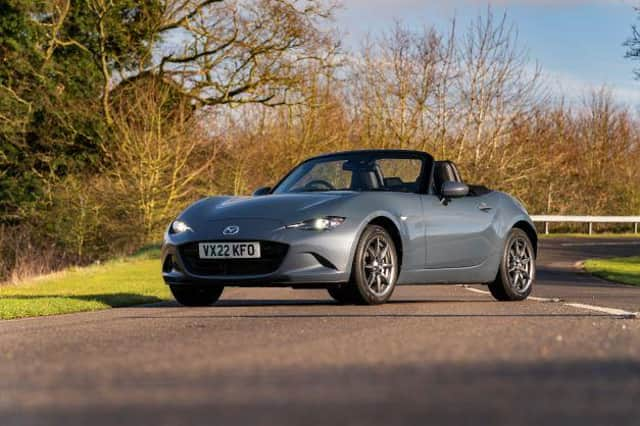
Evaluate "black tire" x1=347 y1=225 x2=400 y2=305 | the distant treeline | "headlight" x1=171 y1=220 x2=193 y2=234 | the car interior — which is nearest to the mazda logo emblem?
"headlight" x1=171 y1=220 x2=193 y2=234

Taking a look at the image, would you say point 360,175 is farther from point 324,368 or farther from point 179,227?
point 324,368

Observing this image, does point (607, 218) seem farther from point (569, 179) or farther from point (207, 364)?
point (207, 364)

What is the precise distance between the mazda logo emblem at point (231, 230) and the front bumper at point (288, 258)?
1.3 inches

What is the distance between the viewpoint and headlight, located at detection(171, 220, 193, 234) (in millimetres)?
10328

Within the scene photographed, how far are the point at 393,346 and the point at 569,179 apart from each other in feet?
152

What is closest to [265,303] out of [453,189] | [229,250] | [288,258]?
[229,250]

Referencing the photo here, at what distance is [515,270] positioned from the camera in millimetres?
11828

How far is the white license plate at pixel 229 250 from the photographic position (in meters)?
9.86

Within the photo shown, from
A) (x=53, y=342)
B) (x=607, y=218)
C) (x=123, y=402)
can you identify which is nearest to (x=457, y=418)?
(x=123, y=402)

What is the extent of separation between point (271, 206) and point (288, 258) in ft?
1.92

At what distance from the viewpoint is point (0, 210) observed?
36.0 m

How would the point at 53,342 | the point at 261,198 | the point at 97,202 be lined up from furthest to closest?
the point at 97,202, the point at 261,198, the point at 53,342

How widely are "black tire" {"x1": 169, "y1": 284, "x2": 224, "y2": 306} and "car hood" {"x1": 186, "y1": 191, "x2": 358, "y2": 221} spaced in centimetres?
81

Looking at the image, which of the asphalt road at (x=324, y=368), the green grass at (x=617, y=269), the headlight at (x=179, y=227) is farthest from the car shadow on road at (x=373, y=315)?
the green grass at (x=617, y=269)
